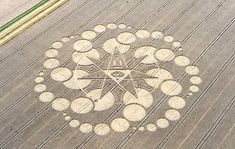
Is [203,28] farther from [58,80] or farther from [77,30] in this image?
[58,80]

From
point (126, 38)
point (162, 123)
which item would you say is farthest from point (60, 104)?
point (126, 38)

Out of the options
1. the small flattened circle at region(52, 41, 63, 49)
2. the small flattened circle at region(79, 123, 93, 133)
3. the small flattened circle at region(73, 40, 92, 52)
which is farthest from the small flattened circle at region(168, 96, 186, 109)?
the small flattened circle at region(52, 41, 63, 49)

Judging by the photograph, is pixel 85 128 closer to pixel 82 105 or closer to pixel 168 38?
pixel 82 105

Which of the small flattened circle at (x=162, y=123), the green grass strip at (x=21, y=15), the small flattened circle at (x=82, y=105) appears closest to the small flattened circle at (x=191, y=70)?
the small flattened circle at (x=162, y=123)

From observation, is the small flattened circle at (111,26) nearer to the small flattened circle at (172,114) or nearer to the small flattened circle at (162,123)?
the small flattened circle at (172,114)

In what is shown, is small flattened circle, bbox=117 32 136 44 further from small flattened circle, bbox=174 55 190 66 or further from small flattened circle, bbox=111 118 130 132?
small flattened circle, bbox=111 118 130 132

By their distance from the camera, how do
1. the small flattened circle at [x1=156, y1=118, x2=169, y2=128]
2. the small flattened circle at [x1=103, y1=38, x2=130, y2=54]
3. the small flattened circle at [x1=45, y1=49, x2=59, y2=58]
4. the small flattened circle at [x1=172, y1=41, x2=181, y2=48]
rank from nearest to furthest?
the small flattened circle at [x1=156, y1=118, x2=169, y2=128], the small flattened circle at [x1=45, y1=49, x2=59, y2=58], the small flattened circle at [x1=103, y1=38, x2=130, y2=54], the small flattened circle at [x1=172, y1=41, x2=181, y2=48]

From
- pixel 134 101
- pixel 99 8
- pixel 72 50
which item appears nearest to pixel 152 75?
pixel 134 101
